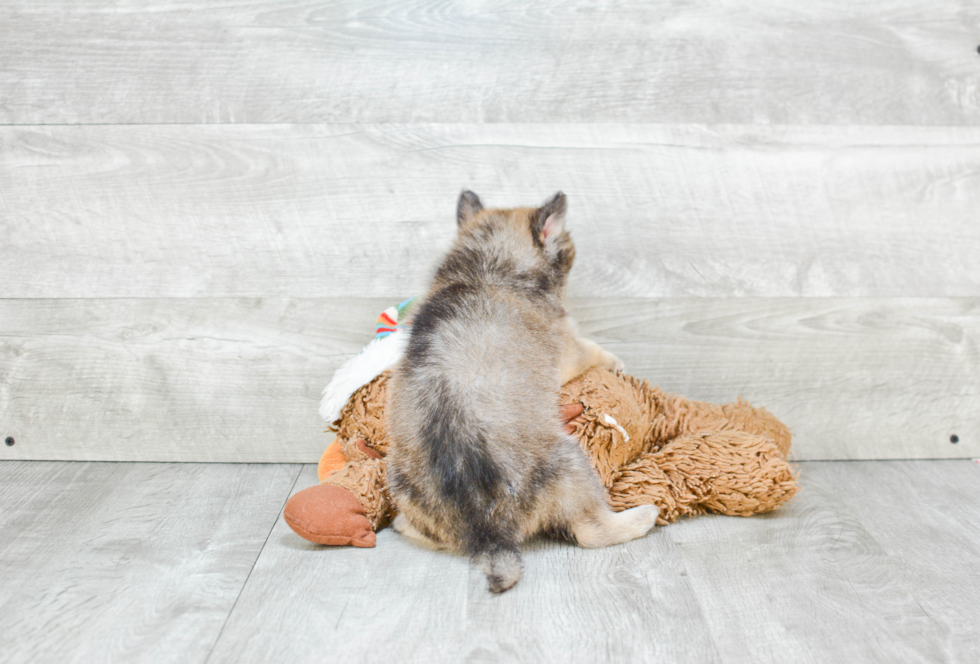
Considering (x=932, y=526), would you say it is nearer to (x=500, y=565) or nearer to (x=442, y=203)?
(x=500, y=565)

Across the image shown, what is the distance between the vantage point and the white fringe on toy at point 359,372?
1.75 meters

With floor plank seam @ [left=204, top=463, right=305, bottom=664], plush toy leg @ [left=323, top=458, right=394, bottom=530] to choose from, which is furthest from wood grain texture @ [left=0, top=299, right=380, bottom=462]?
plush toy leg @ [left=323, top=458, right=394, bottom=530]

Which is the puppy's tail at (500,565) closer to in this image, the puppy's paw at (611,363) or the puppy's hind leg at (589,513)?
the puppy's hind leg at (589,513)

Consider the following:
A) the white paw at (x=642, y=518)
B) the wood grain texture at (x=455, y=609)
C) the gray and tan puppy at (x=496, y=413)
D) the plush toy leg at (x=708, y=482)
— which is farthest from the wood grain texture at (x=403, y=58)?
the wood grain texture at (x=455, y=609)

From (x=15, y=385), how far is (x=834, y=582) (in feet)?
7.01

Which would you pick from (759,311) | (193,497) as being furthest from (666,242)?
(193,497)

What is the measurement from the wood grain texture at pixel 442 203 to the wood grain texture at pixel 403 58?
62 millimetres

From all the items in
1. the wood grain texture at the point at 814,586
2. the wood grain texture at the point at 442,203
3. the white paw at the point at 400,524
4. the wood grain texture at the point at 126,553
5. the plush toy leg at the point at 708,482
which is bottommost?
the wood grain texture at the point at 126,553

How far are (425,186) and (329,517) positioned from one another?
90 centimetres

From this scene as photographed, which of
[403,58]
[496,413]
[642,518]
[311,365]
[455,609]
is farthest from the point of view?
[311,365]

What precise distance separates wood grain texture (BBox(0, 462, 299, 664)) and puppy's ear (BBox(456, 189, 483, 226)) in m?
0.85

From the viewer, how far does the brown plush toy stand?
5.16 ft

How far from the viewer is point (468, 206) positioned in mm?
1717

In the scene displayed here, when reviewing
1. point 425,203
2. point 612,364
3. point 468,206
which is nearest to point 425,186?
point 425,203
